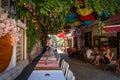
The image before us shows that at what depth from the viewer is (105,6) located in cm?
601

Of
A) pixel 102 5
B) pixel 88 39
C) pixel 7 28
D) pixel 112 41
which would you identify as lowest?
pixel 112 41

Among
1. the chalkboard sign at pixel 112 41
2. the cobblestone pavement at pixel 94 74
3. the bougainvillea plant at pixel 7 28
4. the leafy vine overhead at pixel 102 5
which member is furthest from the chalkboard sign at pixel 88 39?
the bougainvillea plant at pixel 7 28

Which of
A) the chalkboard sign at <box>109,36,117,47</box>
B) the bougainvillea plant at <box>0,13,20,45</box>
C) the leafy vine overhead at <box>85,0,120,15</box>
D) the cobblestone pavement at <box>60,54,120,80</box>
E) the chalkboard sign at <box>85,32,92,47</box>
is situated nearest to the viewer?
the bougainvillea plant at <box>0,13,20,45</box>

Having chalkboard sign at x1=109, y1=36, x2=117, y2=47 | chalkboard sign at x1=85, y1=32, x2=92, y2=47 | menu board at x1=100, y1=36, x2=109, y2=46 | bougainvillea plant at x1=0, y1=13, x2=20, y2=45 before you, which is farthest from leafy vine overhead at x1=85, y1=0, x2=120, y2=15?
chalkboard sign at x1=85, y1=32, x2=92, y2=47

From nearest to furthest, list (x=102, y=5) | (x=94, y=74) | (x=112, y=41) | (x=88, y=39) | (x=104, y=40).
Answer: (x=102, y=5)
(x=94, y=74)
(x=112, y=41)
(x=104, y=40)
(x=88, y=39)

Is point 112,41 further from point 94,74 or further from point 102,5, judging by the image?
point 102,5

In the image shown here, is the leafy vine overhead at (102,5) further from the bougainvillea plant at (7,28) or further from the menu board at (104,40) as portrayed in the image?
the menu board at (104,40)

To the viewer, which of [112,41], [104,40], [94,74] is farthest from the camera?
[104,40]

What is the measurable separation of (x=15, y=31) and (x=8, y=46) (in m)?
1.89

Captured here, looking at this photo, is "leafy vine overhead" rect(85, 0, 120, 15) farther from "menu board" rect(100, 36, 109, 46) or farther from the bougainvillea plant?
"menu board" rect(100, 36, 109, 46)

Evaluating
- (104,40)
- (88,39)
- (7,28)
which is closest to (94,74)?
(104,40)

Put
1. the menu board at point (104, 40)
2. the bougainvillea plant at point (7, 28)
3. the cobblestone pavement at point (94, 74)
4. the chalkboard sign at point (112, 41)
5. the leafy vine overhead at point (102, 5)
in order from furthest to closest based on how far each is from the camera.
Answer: the menu board at point (104, 40) < the chalkboard sign at point (112, 41) < the cobblestone pavement at point (94, 74) < the leafy vine overhead at point (102, 5) < the bougainvillea plant at point (7, 28)

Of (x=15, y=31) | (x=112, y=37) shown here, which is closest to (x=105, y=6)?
(x=15, y=31)

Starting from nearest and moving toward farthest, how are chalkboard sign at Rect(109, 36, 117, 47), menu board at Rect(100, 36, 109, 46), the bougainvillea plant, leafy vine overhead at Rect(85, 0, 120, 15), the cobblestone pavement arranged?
the bougainvillea plant, leafy vine overhead at Rect(85, 0, 120, 15), the cobblestone pavement, chalkboard sign at Rect(109, 36, 117, 47), menu board at Rect(100, 36, 109, 46)
